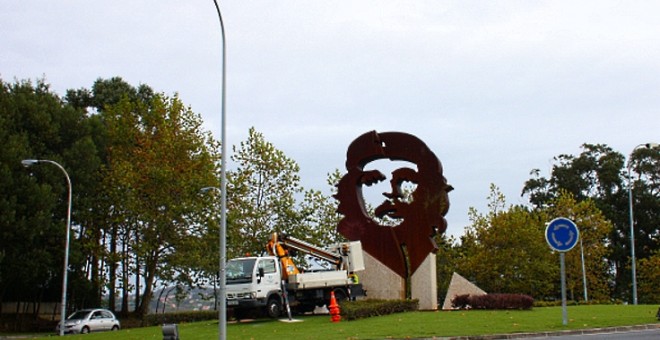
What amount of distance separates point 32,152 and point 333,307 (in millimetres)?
22393

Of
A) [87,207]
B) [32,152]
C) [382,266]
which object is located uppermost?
[32,152]

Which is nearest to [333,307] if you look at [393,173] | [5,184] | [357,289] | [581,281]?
[357,289]

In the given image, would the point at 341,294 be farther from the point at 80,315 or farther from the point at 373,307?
the point at 80,315

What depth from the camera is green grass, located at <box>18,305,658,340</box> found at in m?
19.6

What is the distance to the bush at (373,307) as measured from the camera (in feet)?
81.2

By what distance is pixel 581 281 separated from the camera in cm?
5266

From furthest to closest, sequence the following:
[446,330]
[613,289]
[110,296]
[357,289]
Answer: [613,289]
[110,296]
[357,289]
[446,330]

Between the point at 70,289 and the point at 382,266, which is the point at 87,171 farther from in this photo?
the point at 382,266

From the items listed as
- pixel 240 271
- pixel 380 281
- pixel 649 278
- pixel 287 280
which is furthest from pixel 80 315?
pixel 649 278

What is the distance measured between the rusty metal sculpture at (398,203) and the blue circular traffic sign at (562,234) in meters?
10.1

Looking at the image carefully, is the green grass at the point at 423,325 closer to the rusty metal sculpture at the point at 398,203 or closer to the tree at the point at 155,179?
the rusty metal sculpture at the point at 398,203

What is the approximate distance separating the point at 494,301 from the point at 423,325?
5.82 m

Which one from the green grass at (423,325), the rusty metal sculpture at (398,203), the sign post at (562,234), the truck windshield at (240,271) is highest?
the rusty metal sculpture at (398,203)

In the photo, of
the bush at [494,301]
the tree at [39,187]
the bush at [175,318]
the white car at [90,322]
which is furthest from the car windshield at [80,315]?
the bush at [494,301]
